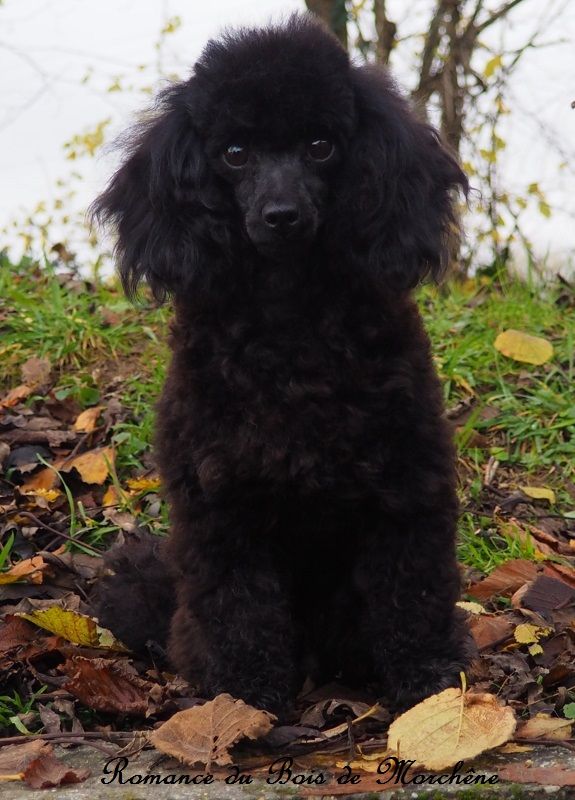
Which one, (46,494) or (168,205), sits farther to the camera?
(46,494)

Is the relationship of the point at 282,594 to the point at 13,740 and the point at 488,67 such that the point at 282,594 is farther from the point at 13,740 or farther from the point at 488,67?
the point at 488,67

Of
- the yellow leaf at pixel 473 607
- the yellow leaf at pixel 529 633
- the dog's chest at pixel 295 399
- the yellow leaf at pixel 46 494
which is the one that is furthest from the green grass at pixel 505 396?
the yellow leaf at pixel 46 494

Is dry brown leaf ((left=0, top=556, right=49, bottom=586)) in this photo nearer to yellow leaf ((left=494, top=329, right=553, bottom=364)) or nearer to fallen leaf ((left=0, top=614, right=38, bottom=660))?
fallen leaf ((left=0, top=614, right=38, bottom=660))

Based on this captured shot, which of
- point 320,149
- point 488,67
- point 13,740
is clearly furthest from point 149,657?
point 488,67

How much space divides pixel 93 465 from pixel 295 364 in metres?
1.70

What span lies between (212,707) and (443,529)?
667 millimetres

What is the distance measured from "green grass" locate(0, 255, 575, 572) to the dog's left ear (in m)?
1.39

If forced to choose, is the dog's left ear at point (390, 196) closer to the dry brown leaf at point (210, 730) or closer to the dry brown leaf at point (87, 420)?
the dry brown leaf at point (210, 730)

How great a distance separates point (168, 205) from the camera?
8.37ft

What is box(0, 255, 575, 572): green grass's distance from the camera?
158 inches

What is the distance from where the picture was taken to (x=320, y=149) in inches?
95.1

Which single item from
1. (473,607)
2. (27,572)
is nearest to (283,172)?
(473,607)

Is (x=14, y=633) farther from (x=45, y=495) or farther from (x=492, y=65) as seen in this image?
(x=492, y=65)

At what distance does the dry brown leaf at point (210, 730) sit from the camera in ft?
7.13
